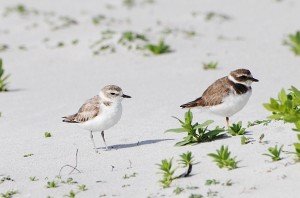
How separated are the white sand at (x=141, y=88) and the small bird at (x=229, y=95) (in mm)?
512

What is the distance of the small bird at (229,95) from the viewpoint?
9.76m

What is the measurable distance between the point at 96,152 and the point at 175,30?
41.3 ft

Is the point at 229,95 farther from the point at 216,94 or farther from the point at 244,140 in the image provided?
the point at 244,140

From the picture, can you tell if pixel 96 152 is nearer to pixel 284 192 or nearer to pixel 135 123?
pixel 135 123

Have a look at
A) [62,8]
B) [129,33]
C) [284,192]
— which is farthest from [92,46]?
[284,192]

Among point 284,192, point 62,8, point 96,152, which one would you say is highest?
point 62,8

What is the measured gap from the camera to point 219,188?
7.48m

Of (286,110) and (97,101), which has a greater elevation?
(97,101)

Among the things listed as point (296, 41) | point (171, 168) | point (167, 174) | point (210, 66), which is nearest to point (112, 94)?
point (171, 168)

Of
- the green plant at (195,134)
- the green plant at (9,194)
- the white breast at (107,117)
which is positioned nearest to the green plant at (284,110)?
the green plant at (195,134)

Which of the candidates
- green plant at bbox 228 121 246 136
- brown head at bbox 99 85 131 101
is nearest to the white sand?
green plant at bbox 228 121 246 136

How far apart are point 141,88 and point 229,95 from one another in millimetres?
5799

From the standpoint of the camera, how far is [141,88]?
15.4 meters

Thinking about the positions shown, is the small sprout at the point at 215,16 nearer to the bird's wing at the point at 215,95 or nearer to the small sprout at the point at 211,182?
the bird's wing at the point at 215,95
